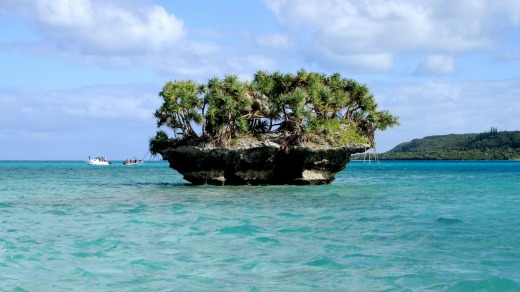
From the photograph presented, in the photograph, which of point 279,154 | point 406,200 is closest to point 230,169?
point 279,154

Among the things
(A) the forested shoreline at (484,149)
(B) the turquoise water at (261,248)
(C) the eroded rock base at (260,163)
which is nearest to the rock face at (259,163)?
(C) the eroded rock base at (260,163)

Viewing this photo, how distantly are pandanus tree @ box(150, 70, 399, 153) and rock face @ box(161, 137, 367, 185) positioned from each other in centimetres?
63

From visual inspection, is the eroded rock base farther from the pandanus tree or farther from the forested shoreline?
the forested shoreline

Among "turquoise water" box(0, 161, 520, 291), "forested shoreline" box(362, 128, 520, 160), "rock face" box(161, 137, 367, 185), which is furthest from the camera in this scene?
"forested shoreline" box(362, 128, 520, 160)

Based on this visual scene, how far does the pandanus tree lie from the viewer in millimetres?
29953

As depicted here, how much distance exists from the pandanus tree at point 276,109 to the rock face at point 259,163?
63 centimetres

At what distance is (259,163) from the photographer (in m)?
31.0

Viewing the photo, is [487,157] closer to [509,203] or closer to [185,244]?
[509,203]

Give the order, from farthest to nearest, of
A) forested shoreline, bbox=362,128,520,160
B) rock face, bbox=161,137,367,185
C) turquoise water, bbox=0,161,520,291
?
forested shoreline, bbox=362,128,520,160, rock face, bbox=161,137,367,185, turquoise water, bbox=0,161,520,291

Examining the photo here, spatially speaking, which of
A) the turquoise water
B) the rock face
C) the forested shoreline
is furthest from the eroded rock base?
the forested shoreline

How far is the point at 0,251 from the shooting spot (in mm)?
11219

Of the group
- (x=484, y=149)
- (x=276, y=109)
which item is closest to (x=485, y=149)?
(x=484, y=149)

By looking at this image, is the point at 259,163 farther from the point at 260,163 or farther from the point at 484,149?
the point at 484,149

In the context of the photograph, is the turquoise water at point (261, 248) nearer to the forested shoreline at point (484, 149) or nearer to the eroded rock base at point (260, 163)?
the eroded rock base at point (260, 163)
